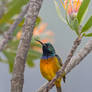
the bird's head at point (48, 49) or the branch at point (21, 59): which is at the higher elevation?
the branch at point (21, 59)

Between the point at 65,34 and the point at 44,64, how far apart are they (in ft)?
6.05

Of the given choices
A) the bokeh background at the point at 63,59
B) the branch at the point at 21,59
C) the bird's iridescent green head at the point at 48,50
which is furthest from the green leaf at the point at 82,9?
the bokeh background at the point at 63,59

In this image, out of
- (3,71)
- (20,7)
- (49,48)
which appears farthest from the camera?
(3,71)

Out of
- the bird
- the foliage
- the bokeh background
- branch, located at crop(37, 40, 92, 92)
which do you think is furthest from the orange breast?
the bokeh background

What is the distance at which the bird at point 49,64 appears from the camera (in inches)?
68.8

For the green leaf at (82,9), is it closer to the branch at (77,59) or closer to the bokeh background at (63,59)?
the branch at (77,59)

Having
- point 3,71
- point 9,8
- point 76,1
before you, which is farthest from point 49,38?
point 3,71

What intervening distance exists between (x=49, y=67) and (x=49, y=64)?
0.02 metres

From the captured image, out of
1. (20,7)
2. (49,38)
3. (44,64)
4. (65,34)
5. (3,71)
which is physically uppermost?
(20,7)

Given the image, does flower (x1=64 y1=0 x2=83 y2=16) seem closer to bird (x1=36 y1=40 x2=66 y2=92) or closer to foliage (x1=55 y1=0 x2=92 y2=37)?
foliage (x1=55 y1=0 x2=92 y2=37)

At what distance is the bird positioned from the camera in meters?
1.75

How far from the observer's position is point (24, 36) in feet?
3.17

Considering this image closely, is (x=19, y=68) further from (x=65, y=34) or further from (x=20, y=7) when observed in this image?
(x=65, y=34)

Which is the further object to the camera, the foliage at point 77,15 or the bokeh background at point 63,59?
the bokeh background at point 63,59
